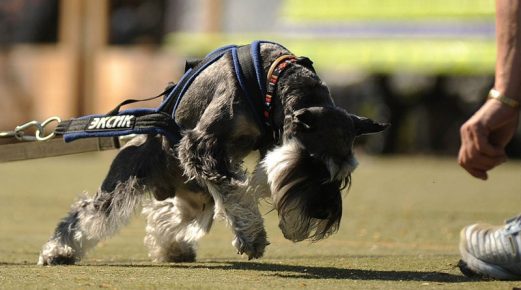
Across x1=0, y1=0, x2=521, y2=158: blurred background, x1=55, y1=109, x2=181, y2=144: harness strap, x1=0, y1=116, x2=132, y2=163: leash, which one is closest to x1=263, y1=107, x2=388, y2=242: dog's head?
x1=55, y1=109, x2=181, y2=144: harness strap

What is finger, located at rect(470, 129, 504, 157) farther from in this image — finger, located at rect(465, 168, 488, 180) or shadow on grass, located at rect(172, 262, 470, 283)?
shadow on grass, located at rect(172, 262, 470, 283)

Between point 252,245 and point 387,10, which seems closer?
point 252,245

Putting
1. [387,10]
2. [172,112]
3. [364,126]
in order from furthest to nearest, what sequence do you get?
1. [387,10]
2. [172,112]
3. [364,126]

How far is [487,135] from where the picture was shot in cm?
441

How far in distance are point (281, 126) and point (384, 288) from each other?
1242mm

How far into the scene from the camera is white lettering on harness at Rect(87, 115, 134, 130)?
252 inches

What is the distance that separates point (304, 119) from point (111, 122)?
1272 millimetres

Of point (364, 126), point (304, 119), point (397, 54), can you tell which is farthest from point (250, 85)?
point (397, 54)

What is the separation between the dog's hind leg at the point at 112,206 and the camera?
6.50 m

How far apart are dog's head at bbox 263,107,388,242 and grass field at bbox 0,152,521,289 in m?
0.30

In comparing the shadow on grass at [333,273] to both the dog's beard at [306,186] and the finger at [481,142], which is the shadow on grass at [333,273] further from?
the finger at [481,142]

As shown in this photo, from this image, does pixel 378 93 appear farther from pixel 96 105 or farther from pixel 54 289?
pixel 54 289

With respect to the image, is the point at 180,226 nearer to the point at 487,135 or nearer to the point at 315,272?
the point at 315,272

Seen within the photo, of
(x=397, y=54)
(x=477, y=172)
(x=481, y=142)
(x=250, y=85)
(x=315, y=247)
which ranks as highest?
(x=481, y=142)
